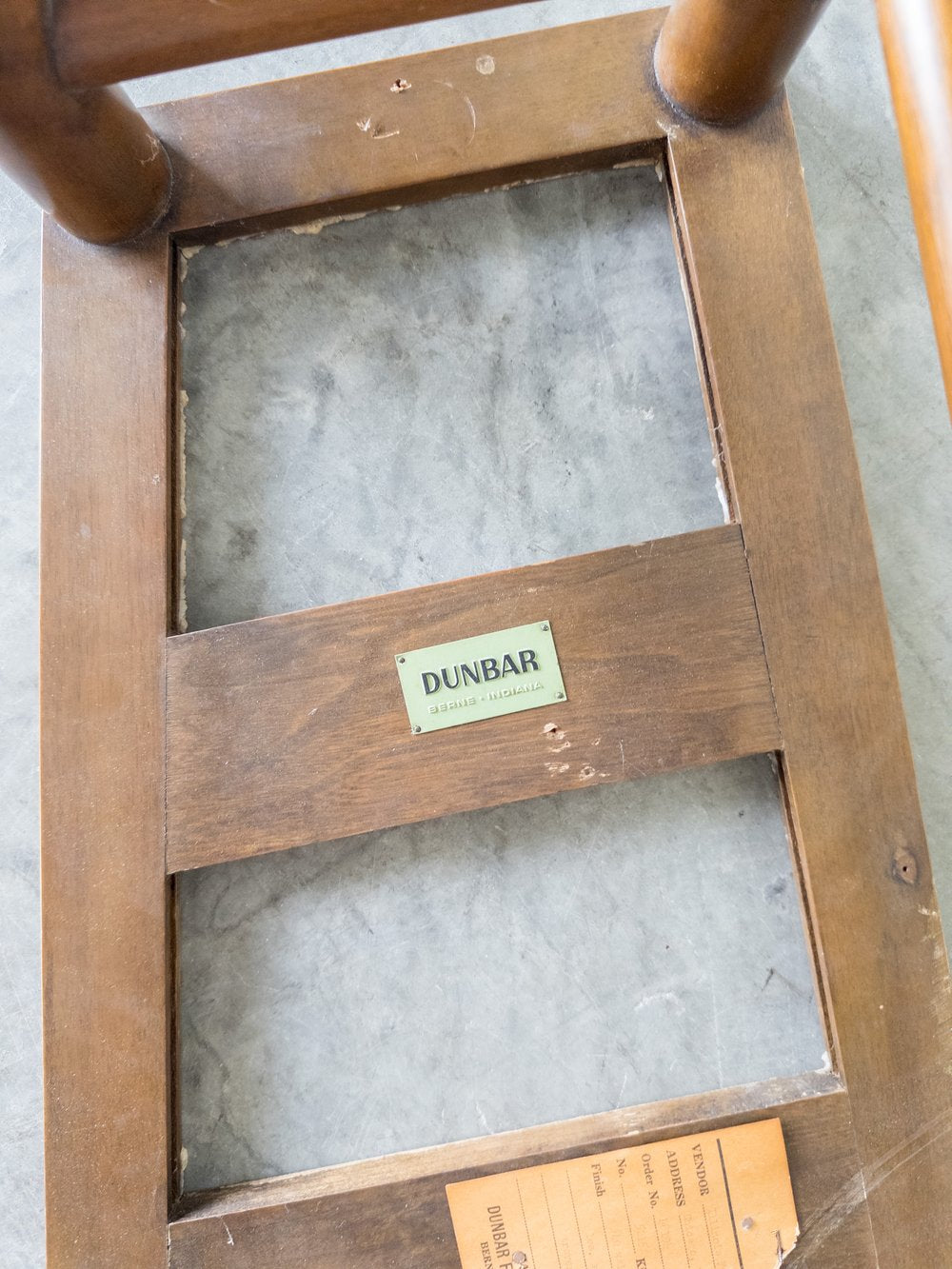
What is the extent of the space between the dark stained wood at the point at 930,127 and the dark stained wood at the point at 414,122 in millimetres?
724

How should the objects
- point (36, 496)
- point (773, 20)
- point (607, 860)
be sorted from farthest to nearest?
point (36, 496) → point (607, 860) → point (773, 20)

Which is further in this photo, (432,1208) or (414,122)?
(414,122)

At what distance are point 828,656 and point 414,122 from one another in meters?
0.93

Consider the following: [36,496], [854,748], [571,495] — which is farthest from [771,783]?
[36,496]

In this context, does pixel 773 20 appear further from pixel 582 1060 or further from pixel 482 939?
pixel 582 1060

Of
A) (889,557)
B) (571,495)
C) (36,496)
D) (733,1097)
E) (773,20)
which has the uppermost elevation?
(773,20)

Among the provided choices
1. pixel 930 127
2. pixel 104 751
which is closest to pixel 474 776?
pixel 104 751

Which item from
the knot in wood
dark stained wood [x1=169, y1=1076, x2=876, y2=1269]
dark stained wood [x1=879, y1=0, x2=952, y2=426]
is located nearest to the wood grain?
dark stained wood [x1=879, y1=0, x2=952, y2=426]

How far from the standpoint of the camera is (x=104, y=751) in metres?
1.25

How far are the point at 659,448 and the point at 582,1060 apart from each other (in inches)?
34.3

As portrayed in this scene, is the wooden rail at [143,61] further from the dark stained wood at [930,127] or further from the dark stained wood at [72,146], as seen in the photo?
the dark stained wood at [930,127]

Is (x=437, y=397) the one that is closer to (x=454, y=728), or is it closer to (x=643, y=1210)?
(x=454, y=728)

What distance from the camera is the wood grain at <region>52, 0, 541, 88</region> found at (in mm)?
973

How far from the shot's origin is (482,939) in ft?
4.35
